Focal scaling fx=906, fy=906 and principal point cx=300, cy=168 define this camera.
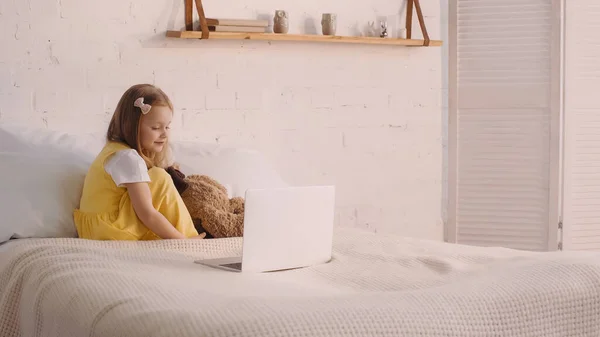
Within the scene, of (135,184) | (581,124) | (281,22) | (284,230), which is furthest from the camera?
(581,124)

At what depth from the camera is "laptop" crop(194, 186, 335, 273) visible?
2.14 metres

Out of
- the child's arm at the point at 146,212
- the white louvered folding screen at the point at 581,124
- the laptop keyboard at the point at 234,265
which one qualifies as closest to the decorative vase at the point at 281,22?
the child's arm at the point at 146,212

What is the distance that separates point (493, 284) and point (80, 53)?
179 centimetres

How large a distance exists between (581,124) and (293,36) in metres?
1.34

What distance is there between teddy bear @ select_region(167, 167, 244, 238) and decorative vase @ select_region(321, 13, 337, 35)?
101 centimetres

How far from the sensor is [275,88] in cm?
354

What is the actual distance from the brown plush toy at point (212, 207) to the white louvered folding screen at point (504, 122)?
1.54 m

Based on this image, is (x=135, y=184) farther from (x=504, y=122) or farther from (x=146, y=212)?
(x=504, y=122)

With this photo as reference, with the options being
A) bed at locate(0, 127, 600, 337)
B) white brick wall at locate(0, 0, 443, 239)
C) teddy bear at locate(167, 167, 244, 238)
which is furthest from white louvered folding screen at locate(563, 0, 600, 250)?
teddy bear at locate(167, 167, 244, 238)

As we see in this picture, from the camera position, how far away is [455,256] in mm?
2357

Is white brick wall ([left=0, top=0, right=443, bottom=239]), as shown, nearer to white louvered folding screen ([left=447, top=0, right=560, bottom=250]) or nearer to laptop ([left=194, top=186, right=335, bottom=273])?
white louvered folding screen ([left=447, top=0, right=560, bottom=250])

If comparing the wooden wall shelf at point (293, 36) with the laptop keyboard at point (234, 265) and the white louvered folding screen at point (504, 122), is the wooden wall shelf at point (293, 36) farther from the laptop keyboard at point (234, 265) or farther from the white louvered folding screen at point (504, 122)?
the laptop keyboard at point (234, 265)

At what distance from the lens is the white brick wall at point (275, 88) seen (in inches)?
120

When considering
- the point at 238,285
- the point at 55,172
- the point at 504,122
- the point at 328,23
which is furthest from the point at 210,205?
the point at 504,122
